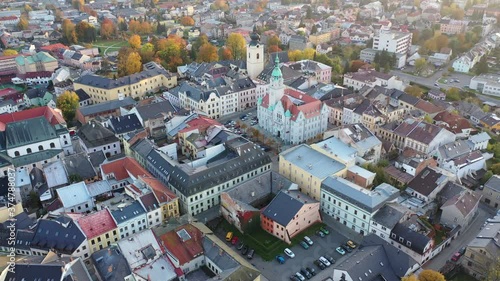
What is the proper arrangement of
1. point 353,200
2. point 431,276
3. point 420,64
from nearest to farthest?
point 431,276 → point 353,200 → point 420,64

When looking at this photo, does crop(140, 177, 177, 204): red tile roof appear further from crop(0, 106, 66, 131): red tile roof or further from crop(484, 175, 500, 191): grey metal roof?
crop(484, 175, 500, 191): grey metal roof

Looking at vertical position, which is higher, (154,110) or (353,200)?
(154,110)

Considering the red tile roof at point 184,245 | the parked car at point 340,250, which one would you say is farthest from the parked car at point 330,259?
the red tile roof at point 184,245

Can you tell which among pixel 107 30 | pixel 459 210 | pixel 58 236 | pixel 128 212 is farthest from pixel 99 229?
pixel 107 30

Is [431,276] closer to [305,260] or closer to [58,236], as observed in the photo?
[305,260]

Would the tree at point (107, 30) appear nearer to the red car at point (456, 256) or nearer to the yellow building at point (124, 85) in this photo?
the yellow building at point (124, 85)

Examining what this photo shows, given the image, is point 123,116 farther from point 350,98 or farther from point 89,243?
point 350,98

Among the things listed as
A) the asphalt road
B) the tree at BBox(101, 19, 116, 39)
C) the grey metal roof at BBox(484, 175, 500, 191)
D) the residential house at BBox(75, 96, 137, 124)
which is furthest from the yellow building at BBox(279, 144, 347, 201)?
the tree at BBox(101, 19, 116, 39)

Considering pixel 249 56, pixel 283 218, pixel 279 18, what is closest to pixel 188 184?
pixel 283 218
